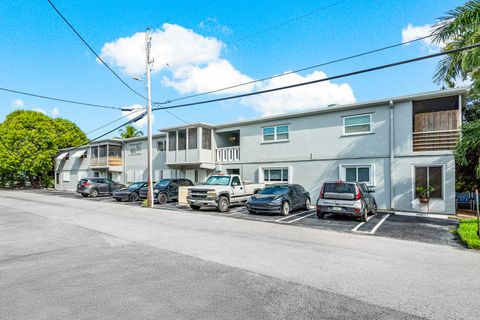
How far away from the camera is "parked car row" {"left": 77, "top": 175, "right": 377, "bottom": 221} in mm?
11742

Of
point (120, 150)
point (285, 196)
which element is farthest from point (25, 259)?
point (120, 150)

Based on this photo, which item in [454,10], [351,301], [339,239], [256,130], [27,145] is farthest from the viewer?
[27,145]

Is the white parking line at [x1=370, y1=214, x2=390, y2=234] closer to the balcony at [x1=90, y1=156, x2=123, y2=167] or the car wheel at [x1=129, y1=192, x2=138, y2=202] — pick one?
the car wheel at [x1=129, y1=192, x2=138, y2=202]

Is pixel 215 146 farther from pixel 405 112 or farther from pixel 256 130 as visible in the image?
pixel 405 112

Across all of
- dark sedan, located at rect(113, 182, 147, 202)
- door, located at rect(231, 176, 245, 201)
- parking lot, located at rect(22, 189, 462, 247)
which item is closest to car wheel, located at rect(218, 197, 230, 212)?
door, located at rect(231, 176, 245, 201)

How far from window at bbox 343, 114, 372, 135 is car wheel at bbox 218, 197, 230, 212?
8.17 metres

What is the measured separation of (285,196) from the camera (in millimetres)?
13812

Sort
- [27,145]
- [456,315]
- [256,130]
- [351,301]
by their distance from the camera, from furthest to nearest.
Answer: [27,145], [256,130], [351,301], [456,315]

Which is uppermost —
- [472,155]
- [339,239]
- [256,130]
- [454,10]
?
[454,10]

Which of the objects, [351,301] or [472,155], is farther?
[472,155]

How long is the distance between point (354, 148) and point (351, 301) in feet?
43.2

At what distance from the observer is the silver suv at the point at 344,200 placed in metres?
11.5

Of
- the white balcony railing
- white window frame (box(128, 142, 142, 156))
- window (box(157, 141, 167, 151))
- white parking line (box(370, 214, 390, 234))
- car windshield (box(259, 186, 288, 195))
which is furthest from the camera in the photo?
white window frame (box(128, 142, 142, 156))

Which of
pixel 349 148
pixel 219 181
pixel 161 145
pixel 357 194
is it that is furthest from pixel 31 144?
pixel 357 194
